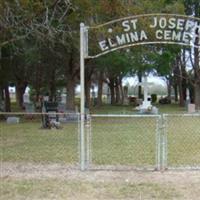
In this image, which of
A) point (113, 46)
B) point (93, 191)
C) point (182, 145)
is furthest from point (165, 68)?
point (93, 191)

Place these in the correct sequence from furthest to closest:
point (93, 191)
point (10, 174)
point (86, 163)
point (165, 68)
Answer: point (165, 68) < point (86, 163) < point (10, 174) < point (93, 191)

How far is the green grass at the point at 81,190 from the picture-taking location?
324 inches

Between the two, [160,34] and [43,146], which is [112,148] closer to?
[43,146]

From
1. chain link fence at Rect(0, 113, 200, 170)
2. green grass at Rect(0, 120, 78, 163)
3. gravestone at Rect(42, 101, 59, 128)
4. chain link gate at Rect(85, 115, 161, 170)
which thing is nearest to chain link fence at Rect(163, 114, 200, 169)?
chain link fence at Rect(0, 113, 200, 170)

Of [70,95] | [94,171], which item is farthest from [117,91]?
[94,171]

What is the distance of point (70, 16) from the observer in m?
23.2

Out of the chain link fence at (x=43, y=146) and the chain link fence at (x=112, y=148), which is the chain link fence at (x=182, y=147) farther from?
the chain link fence at (x=43, y=146)

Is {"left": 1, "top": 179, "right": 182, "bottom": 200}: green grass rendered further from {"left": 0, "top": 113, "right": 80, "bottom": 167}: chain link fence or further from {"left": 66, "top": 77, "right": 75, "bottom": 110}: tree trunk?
{"left": 66, "top": 77, "right": 75, "bottom": 110}: tree trunk

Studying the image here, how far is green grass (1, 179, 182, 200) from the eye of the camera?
8.23 meters

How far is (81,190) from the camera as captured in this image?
8.70m

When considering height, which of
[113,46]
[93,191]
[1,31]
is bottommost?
[93,191]

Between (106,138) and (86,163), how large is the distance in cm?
690

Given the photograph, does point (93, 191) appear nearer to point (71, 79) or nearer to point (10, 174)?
point (10, 174)

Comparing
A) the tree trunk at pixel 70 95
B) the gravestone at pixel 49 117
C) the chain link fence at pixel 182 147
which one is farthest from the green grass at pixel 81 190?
the tree trunk at pixel 70 95
